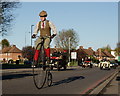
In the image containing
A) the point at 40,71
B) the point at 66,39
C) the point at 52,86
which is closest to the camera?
the point at 40,71

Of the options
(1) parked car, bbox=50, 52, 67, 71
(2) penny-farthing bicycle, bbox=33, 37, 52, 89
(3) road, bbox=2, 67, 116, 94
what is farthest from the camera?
(1) parked car, bbox=50, 52, 67, 71

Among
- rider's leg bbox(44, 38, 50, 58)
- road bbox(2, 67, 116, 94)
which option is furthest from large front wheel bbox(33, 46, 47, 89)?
road bbox(2, 67, 116, 94)

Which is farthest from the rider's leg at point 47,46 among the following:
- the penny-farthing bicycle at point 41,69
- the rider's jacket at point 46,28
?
the rider's jacket at point 46,28

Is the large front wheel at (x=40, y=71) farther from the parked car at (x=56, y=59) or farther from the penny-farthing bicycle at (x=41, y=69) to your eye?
the parked car at (x=56, y=59)

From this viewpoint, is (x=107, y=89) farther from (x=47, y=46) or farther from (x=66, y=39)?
(x=66, y=39)

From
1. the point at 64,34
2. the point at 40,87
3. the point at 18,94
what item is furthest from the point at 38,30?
the point at 64,34

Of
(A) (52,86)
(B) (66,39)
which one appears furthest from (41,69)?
(B) (66,39)

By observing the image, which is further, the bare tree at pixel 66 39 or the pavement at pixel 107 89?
the bare tree at pixel 66 39

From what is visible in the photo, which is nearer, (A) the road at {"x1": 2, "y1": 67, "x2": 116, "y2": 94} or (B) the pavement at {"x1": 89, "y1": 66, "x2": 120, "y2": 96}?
(A) the road at {"x1": 2, "y1": 67, "x2": 116, "y2": 94}

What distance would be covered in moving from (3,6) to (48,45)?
36.3 metres

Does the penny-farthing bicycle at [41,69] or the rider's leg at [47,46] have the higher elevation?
the rider's leg at [47,46]

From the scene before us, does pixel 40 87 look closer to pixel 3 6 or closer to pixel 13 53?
pixel 3 6

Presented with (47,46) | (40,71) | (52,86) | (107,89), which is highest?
(47,46)

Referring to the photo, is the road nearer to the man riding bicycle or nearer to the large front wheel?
the large front wheel
